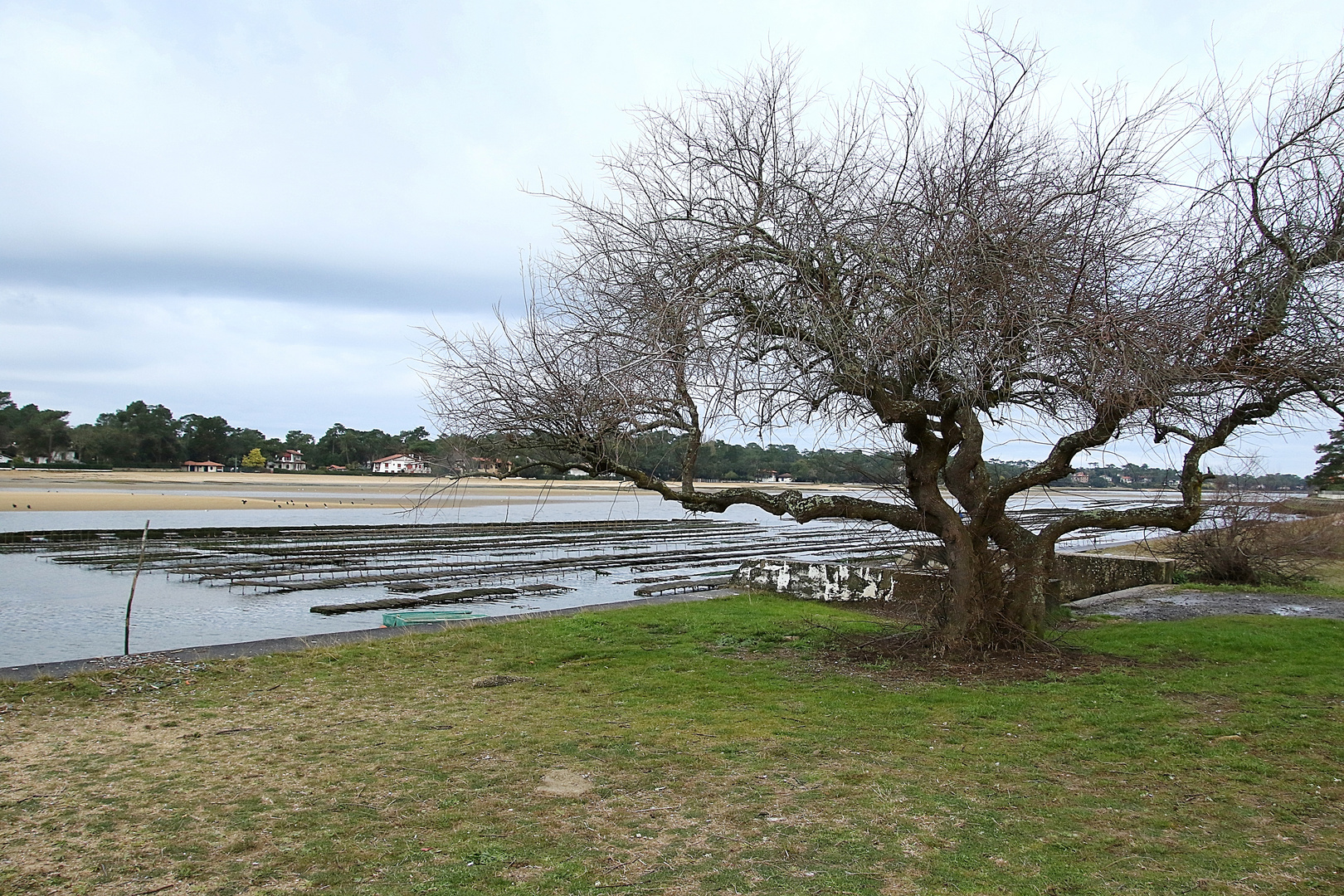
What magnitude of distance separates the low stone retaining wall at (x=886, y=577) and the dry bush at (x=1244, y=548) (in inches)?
25.4

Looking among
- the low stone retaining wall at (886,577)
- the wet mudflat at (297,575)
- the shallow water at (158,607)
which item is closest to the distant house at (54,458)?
the wet mudflat at (297,575)

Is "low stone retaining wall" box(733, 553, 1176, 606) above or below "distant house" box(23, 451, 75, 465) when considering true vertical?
below

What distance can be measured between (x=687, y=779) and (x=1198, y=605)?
1195 cm

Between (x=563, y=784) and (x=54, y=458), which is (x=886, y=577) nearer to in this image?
(x=563, y=784)

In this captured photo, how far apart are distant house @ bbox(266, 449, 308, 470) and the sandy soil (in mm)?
11428

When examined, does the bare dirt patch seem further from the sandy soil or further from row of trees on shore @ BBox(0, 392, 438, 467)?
row of trees on shore @ BBox(0, 392, 438, 467)

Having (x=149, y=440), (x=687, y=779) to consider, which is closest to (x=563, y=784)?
(x=687, y=779)

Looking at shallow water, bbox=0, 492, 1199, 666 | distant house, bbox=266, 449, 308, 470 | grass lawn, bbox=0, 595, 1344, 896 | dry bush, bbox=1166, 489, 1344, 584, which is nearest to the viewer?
grass lawn, bbox=0, 595, 1344, 896

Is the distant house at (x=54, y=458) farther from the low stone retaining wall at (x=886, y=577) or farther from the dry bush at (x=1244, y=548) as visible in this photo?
the dry bush at (x=1244, y=548)

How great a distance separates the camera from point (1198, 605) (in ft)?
45.7

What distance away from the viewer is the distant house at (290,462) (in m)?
128

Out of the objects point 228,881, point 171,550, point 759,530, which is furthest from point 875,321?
point 759,530

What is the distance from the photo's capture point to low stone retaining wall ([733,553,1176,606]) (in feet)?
47.1

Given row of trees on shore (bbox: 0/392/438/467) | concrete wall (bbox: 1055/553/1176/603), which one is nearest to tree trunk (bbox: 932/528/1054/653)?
concrete wall (bbox: 1055/553/1176/603)
